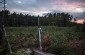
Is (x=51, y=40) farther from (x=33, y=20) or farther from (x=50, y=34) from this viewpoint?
(x=33, y=20)

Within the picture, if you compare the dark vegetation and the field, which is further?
the dark vegetation

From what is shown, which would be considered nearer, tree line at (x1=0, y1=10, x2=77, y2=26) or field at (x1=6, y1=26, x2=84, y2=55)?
field at (x1=6, y1=26, x2=84, y2=55)

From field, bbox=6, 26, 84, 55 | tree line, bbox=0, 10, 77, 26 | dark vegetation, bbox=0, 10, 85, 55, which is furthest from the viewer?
tree line, bbox=0, 10, 77, 26

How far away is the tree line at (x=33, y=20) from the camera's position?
13634 millimetres

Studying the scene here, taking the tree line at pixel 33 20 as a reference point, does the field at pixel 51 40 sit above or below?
below

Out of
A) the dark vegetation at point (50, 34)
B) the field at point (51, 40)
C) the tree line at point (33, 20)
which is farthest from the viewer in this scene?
the tree line at point (33, 20)

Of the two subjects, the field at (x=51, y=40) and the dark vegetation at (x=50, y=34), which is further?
the dark vegetation at (x=50, y=34)

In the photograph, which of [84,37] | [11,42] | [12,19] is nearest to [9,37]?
[11,42]

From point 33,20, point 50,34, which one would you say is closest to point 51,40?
point 50,34

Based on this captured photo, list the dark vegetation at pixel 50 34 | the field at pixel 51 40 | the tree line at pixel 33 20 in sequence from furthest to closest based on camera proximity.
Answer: the tree line at pixel 33 20
the dark vegetation at pixel 50 34
the field at pixel 51 40

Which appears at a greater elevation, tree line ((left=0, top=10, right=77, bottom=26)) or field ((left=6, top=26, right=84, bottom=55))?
tree line ((left=0, top=10, right=77, bottom=26))

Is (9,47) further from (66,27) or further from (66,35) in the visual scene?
(66,27)

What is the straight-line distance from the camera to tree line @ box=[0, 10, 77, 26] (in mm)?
13634

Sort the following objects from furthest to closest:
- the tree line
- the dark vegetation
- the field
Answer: the tree line
the dark vegetation
the field
